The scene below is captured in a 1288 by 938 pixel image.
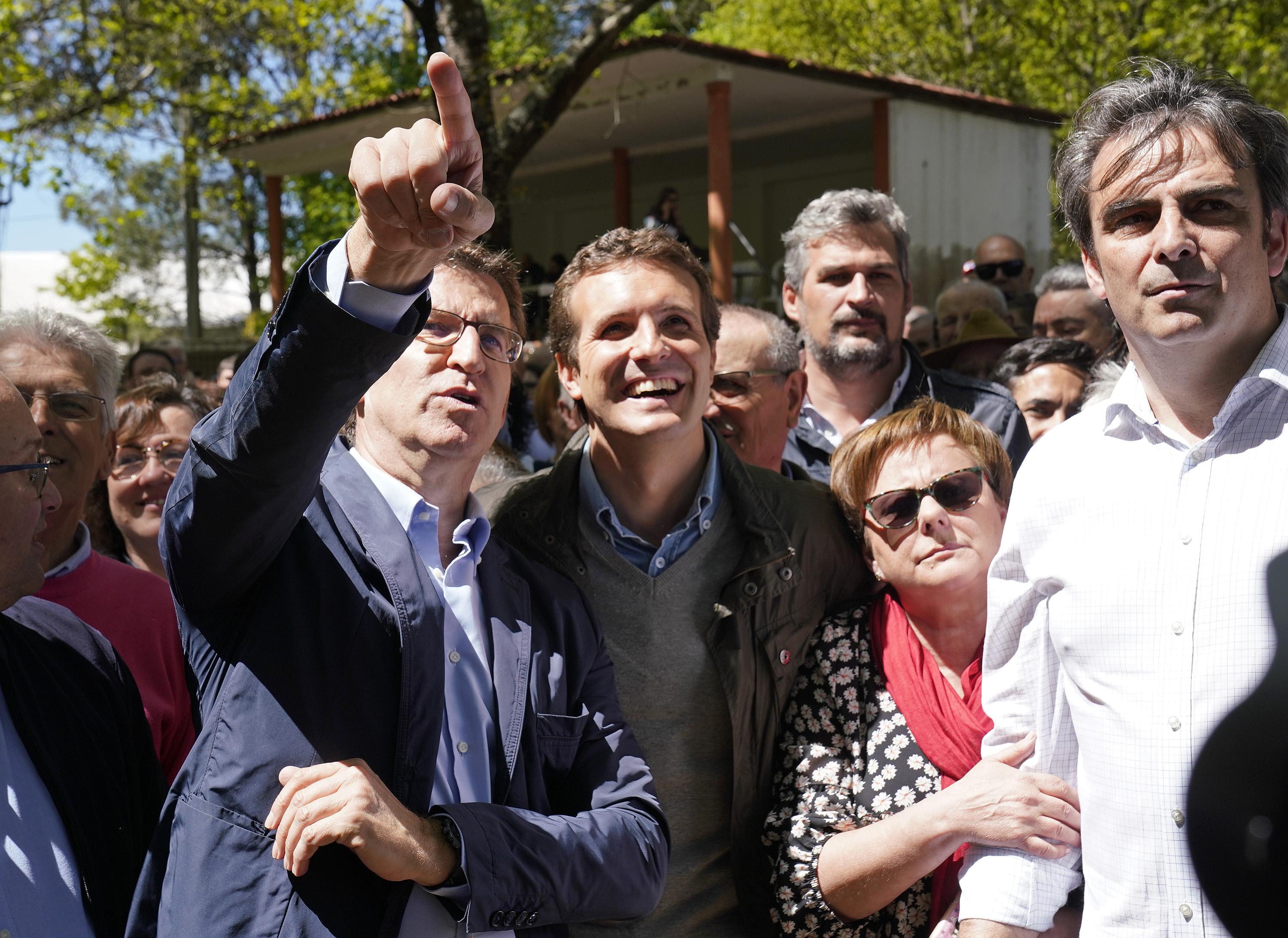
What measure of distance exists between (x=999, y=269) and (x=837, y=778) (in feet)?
21.7

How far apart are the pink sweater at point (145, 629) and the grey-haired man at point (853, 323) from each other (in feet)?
7.22

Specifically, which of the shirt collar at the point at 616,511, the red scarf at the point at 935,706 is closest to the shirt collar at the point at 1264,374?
the red scarf at the point at 935,706

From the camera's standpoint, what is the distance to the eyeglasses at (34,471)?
7.00 feet

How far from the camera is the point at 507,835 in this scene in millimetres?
1990

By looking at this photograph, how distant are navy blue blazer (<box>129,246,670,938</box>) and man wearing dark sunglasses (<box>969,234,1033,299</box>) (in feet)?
22.6

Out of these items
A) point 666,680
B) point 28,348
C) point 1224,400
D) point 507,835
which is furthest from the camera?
point 28,348

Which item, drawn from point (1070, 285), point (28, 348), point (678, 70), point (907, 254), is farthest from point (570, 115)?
point (28, 348)

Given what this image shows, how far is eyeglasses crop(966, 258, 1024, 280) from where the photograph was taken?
8492mm

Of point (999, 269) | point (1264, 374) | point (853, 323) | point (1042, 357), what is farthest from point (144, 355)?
point (1264, 374)

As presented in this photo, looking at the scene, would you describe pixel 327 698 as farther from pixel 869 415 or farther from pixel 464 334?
pixel 869 415

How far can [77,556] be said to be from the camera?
295cm

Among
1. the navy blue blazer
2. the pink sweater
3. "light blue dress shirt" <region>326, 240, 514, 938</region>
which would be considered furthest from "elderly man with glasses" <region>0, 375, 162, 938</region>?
"light blue dress shirt" <region>326, 240, 514, 938</region>

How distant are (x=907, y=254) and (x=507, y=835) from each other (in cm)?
311

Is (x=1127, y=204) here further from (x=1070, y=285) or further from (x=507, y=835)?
(x=1070, y=285)
